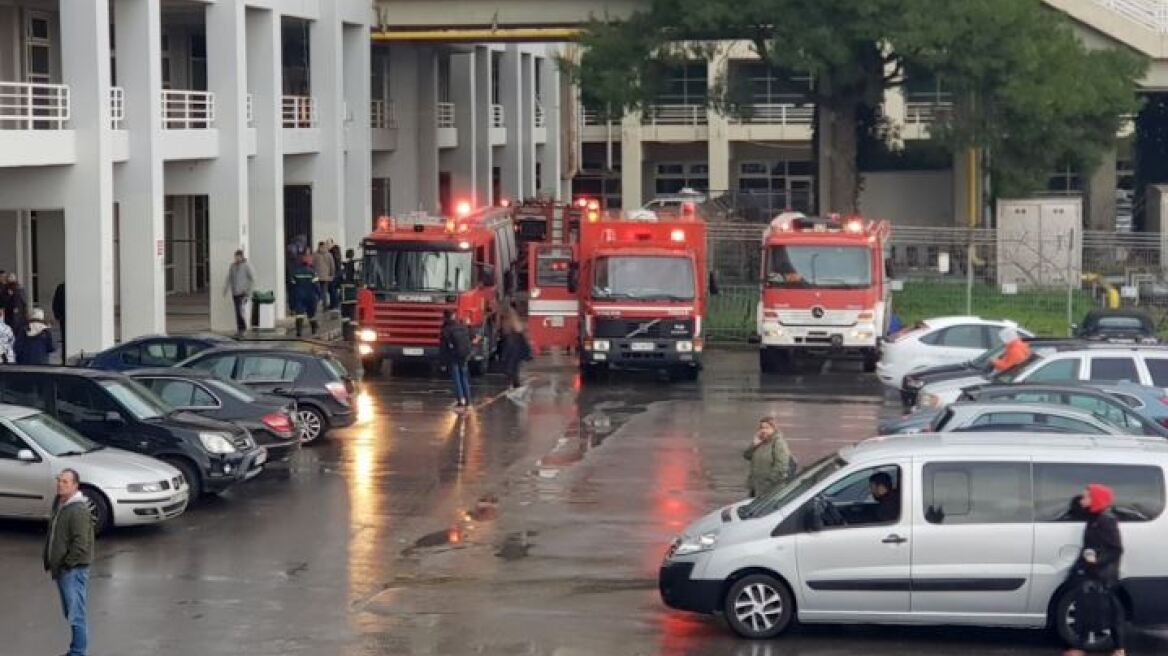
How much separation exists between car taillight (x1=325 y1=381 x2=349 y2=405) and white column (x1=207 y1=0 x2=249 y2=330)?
53.5ft

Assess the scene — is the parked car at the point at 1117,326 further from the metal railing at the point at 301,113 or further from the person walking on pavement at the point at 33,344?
the metal railing at the point at 301,113

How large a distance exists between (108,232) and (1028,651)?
23714 millimetres

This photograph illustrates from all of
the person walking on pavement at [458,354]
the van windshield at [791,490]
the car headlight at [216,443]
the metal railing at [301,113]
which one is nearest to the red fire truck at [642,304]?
the person walking on pavement at [458,354]

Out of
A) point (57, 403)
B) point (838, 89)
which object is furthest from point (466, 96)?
point (57, 403)

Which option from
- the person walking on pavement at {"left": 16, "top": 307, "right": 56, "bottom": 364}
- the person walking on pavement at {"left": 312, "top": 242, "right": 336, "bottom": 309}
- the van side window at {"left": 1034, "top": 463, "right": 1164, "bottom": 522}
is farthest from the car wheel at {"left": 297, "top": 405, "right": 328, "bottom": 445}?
the person walking on pavement at {"left": 312, "top": 242, "right": 336, "bottom": 309}

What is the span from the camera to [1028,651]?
1598cm

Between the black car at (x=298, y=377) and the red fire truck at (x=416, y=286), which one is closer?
the black car at (x=298, y=377)

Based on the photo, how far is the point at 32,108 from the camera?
34031 millimetres

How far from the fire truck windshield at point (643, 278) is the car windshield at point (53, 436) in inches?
583

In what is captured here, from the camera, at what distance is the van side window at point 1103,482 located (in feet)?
52.0

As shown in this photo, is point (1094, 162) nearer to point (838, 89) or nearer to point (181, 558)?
point (838, 89)

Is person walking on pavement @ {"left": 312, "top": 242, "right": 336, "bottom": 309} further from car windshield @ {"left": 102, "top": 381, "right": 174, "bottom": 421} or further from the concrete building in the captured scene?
car windshield @ {"left": 102, "top": 381, "right": 174, "bottom": 421}

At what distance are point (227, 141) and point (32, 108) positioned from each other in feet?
32.3

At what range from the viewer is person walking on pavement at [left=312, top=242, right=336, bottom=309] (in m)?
46.0
